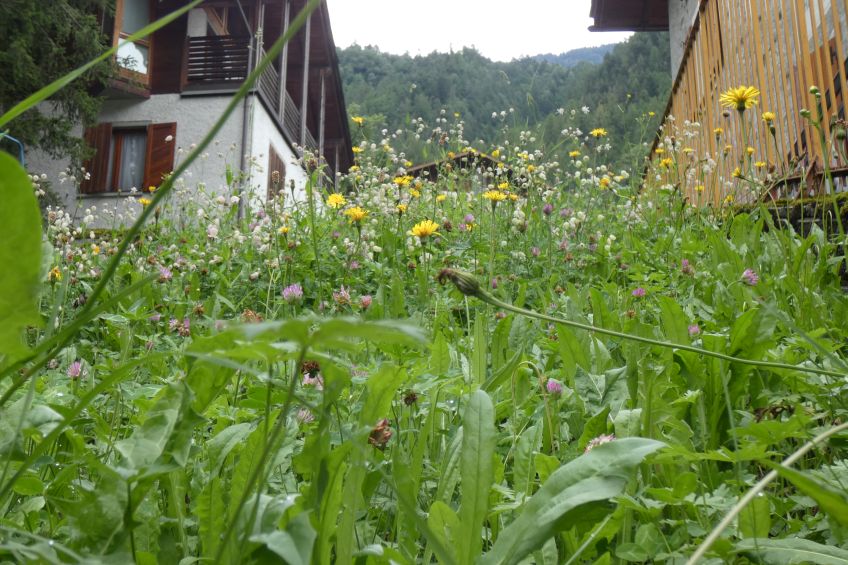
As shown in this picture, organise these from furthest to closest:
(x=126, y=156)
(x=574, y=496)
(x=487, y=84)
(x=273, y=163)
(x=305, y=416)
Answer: (x=487, y=84) → (x=273, y=163) → (x=126, y=156) → (x=305, y=416) → (x=574, y=496)

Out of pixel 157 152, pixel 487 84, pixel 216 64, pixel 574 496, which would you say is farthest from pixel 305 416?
pixel 487 84

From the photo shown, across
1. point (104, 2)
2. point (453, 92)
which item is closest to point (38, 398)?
point (104, 2)

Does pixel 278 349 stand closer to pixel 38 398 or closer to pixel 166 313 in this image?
pixel 38 398

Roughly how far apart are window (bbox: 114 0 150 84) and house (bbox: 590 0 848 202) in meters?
11.8

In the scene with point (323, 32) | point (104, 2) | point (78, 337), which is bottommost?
point (78, 337)

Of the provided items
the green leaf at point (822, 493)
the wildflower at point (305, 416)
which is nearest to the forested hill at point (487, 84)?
the wildflower at point (305, 416)

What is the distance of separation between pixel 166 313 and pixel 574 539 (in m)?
2.40

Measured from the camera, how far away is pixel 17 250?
53 centimetres

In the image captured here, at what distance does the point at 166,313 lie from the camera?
2.96m

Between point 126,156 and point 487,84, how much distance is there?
15293mm

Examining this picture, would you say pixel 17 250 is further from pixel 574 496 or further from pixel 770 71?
pixel 770 71

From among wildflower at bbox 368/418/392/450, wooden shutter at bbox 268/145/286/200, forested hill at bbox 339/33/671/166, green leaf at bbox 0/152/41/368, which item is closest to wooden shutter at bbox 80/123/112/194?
wooden shutter at bbox 268/145/286/200

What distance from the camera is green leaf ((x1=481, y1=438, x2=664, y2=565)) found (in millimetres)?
760

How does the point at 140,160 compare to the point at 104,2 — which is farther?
the point at 140,160
